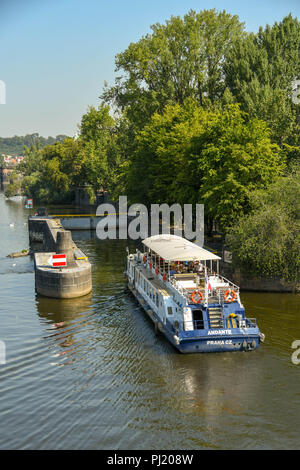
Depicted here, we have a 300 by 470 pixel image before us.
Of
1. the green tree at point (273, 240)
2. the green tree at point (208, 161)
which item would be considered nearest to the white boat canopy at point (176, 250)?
the green tree at point (273, 240)

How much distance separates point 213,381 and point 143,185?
1935 inches

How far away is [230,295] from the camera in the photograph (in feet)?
99.3

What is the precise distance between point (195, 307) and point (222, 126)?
93.6ft

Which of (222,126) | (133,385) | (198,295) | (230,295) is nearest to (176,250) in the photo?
(198,295)

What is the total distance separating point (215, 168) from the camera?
52281 millimetres

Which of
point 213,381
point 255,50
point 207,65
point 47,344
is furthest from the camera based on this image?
point 207,65

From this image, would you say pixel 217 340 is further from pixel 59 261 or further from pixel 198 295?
pixel 59 261

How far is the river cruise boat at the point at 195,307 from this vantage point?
29094mm

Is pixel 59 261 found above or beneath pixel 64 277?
above

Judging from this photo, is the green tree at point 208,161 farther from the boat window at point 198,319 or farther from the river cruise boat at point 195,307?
the boat window at point 198,319

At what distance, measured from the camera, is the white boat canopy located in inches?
1307

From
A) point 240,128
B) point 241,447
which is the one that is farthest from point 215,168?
point 241,447

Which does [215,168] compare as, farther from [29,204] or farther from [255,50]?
[29,204]

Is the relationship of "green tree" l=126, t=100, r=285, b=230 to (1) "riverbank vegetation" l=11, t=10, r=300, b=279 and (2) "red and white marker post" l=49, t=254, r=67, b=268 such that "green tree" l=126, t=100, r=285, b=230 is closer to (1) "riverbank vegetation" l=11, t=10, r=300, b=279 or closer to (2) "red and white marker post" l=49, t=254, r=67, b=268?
(1) "riverbank vegetation" l=11, t=10, r=300, b=279
